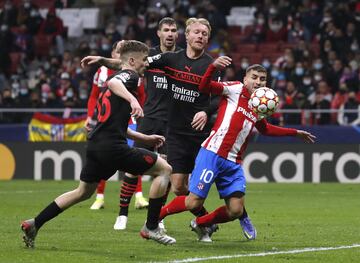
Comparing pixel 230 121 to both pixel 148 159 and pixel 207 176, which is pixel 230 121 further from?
pixel 148 159

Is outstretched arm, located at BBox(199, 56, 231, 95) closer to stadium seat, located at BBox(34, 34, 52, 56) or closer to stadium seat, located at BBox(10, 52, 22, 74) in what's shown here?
stadium seat, located at BBox(10, 52, 22, 74)

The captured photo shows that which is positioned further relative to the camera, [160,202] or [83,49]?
[83,49]

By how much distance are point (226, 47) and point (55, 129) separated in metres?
6.20

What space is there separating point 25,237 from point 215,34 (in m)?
19.0

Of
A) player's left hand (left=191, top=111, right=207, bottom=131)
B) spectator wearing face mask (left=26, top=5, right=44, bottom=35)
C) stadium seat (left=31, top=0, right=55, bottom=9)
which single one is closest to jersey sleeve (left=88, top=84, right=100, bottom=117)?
player's left hand (left=191, top=111, right=207, bottom=131)

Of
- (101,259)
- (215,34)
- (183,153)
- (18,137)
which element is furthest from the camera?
(215,34)

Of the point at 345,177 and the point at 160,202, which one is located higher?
the point at 160,202

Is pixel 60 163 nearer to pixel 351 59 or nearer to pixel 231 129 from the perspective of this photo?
pixel 351 59

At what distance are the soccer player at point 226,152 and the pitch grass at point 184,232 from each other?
38 cm

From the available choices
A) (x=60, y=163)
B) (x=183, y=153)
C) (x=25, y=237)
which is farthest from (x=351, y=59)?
(x=25, y=237)

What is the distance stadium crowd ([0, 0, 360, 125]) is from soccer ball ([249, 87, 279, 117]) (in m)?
11.6

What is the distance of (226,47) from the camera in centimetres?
2714

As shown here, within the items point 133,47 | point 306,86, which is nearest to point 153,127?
point 133,47

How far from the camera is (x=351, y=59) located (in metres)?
25.0
